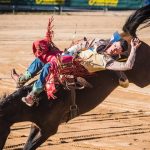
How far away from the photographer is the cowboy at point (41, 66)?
5.85 meters

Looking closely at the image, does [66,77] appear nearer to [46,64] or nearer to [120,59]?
[46,64]

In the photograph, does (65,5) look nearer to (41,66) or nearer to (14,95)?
(41,66)

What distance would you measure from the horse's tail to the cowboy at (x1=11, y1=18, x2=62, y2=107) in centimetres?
115

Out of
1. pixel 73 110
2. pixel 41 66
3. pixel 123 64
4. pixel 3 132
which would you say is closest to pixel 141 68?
pixel 123 64

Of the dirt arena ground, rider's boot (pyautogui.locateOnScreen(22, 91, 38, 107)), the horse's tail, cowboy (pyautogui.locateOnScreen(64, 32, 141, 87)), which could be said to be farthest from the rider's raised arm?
the dirt arena ground

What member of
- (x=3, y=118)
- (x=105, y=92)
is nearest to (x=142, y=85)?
(x=105, y=92)

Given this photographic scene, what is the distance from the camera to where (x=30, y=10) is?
28.0 meters

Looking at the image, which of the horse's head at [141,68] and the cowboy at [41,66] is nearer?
the cowboy at [41,66]

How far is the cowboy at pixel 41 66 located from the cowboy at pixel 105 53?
0.25m

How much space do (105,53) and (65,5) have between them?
80.0ft

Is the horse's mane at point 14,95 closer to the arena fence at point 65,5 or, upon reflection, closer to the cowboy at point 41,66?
the cowboy at point 41,66

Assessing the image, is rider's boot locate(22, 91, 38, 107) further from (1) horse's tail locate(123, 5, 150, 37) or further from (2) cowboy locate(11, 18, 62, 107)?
(1) horse's tail locate(123, 5, 150, 37)

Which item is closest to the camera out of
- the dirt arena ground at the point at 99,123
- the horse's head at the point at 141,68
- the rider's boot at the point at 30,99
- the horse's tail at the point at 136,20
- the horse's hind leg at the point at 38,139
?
the rider's boot at the point at 30,99

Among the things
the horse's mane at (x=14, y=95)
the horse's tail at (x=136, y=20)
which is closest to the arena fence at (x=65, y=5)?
the horse's tail at (x=136, y=20)
